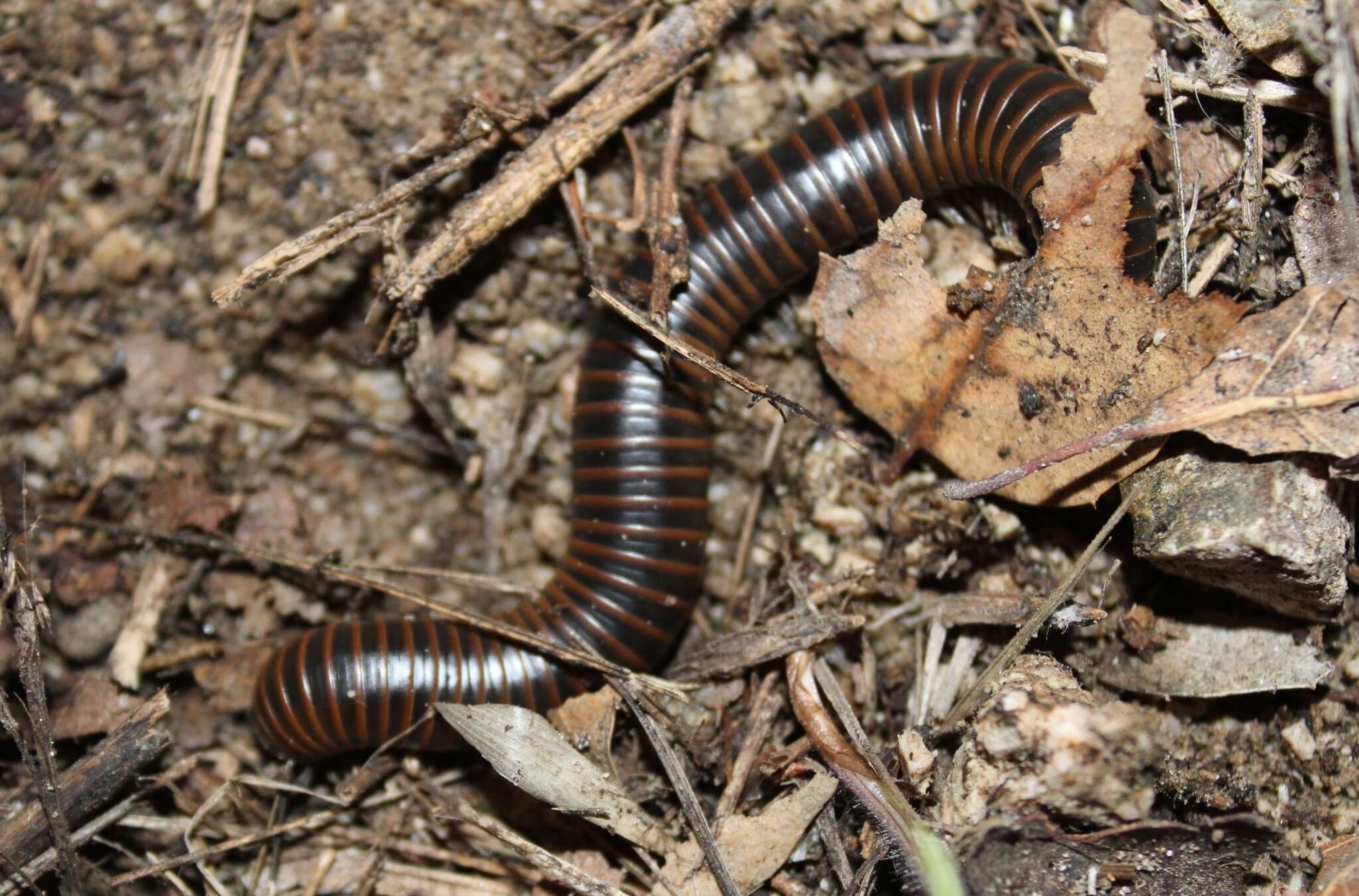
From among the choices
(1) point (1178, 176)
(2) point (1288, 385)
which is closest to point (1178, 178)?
(1) point (1178, 176)

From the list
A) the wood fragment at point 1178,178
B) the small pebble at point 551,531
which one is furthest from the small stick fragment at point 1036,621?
the small pebble at point 551,531

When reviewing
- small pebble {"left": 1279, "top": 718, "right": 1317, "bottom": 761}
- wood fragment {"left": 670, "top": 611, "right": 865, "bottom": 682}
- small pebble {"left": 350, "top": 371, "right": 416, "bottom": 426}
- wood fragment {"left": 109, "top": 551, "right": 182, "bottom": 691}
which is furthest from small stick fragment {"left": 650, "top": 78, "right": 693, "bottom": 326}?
small pebble {"left": 1279, "top": 718, "right": 1317, "bottom": 761}

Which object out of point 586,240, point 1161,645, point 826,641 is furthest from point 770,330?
point 1161,645

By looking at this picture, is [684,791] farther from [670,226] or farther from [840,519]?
[670,226]

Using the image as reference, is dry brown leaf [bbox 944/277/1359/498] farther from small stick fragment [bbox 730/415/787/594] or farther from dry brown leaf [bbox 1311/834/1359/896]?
small stick fragment [bbox 730/415/787/594]

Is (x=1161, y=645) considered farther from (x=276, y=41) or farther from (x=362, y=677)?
(x=276, y=41)

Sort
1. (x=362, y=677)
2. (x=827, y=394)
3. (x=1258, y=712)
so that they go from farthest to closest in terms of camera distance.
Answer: (x=827, y=394) → (x=362, y=677) → (x=1258, y=712)

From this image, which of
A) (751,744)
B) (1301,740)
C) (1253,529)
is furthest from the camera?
(751,744)
